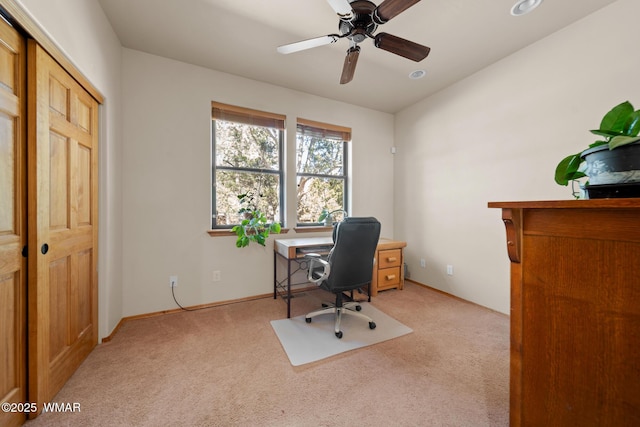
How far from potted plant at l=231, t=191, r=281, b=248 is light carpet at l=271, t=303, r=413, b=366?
35.2 inches

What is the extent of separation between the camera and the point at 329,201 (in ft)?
11.7

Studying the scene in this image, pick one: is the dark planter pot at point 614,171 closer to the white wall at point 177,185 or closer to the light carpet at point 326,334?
the light carpet at point 326,334

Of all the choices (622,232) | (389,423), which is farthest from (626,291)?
(389,423)

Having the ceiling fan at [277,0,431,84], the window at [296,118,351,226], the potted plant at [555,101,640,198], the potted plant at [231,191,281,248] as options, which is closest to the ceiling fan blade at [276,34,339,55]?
the ceiling fan at [277,0,431,84]

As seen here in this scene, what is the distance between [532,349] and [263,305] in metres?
2.48

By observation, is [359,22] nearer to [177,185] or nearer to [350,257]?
[350,257]

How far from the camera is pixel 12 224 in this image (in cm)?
119

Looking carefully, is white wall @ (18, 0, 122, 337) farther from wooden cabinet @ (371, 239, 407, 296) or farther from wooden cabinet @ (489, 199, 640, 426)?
wooden cabinet @ (371, 239, 407, 296)

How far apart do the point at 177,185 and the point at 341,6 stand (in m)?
2.23

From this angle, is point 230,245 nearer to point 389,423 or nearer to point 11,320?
point 11,320

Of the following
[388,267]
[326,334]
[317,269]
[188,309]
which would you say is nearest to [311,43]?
[317,269]

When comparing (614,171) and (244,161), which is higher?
(244,161)

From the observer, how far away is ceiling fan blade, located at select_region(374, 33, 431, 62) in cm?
175

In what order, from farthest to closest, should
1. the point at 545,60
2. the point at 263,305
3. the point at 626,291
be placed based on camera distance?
1. the point at 263,305
2. the point at 545,60
3. the point at 626,291
